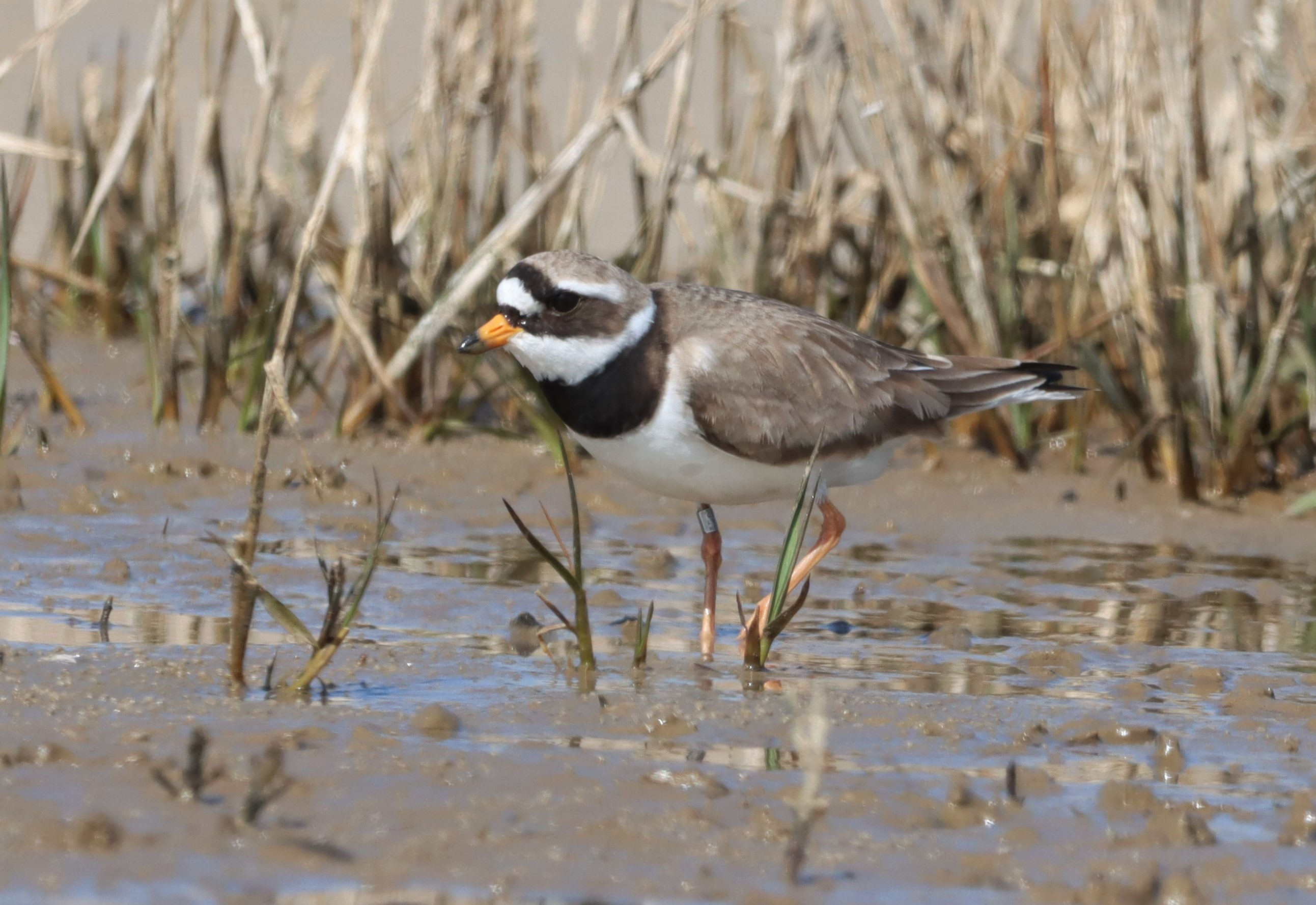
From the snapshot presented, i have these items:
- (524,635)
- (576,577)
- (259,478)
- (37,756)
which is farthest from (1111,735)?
(37,756)

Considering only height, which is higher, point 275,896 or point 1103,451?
point 1103,451

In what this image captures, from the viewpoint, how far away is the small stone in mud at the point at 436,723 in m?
4.05

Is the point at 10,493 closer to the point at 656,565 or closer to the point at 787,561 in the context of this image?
the point at 656,565

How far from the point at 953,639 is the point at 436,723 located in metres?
1.81

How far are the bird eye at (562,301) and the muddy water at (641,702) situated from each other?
0.94 meters

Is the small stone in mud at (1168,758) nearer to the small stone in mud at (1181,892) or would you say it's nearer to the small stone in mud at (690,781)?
the small stone in mud at (1181,892)

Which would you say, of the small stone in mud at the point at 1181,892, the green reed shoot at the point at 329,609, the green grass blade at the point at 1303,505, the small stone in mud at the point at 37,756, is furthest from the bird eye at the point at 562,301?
the green grass blade at the point at 1303,505

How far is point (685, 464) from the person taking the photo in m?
5.21

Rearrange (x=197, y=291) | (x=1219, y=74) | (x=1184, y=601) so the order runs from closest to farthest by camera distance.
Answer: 1. (x=1184, y=601)
2. (x=197, y=291)
3. (x=1219, y=74)

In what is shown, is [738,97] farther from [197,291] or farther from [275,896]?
[275,896]

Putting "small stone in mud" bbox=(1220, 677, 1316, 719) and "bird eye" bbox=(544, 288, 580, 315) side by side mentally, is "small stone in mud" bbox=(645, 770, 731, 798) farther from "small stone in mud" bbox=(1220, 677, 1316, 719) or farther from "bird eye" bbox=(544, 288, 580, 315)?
"bird eye" bbox=(544, 288, 580, 315)

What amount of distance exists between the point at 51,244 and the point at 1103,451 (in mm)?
5088

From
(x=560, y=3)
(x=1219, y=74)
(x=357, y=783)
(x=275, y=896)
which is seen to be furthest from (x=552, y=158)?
(x=560, y=3)

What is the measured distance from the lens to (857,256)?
8.27m
